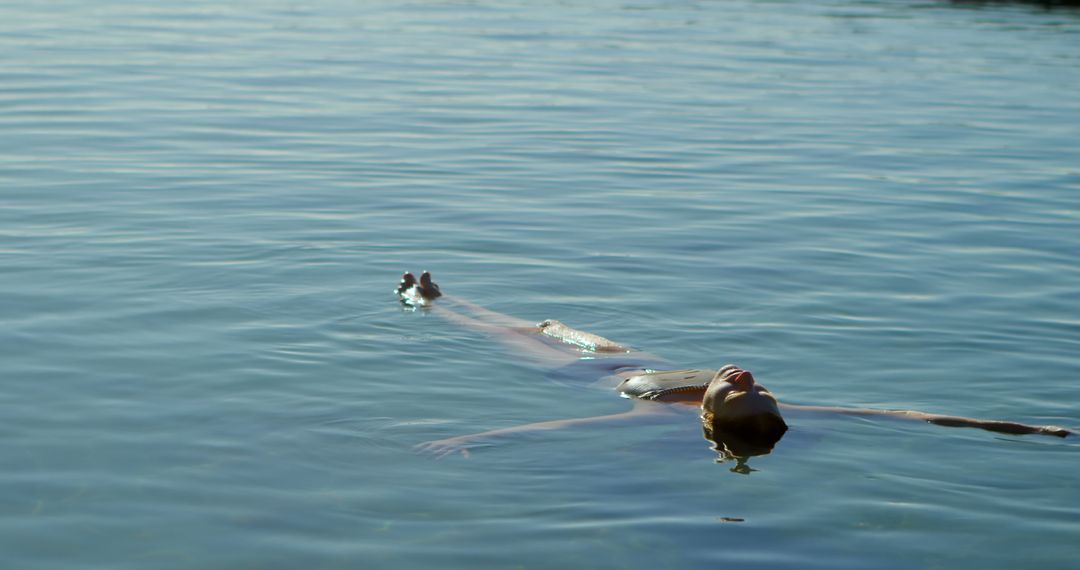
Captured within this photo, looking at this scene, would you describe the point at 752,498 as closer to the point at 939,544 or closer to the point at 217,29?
the point at 939,544

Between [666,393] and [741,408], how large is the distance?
618 mm

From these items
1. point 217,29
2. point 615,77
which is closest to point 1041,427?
point 615,77

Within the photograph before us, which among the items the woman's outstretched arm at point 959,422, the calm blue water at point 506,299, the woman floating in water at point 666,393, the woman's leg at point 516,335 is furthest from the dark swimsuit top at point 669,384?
the woman's leg at point 516,335

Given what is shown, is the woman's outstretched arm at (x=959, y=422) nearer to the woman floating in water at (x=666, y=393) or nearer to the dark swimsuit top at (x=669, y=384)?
the woman floating in water at (x=666, y=393)

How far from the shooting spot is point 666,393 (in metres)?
7.35

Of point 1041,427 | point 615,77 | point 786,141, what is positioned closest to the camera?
point 1041,427

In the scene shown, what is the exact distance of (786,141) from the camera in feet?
55.5

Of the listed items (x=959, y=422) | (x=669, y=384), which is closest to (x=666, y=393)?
(x=669, y=384)

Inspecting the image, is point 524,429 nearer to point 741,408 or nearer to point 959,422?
point 741,408

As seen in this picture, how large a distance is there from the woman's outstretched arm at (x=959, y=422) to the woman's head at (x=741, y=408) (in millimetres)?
506

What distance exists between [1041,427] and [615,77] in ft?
48.5

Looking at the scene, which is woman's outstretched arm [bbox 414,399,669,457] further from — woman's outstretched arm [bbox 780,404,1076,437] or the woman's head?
woman's outstretched arm [bbox 780,404,1076,437]

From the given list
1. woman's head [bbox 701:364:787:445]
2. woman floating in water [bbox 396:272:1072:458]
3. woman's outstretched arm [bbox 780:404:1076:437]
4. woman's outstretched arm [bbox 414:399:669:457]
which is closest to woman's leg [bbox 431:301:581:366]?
woman floating in water [bbox 396:272:1072:458]

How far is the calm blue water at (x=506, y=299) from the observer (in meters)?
5.93
